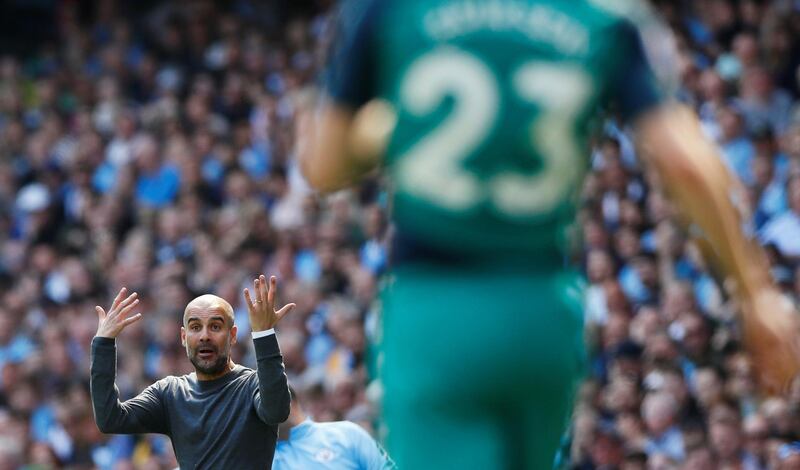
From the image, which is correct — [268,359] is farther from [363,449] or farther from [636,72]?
[636,72]

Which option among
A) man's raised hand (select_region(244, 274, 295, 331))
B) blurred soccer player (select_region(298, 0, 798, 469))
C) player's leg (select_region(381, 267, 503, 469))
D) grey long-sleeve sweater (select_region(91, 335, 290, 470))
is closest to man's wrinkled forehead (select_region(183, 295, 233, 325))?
grey long-sleeve sweater (select_region(91, 335, 290, 470))

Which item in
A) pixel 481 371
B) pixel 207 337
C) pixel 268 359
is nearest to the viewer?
pixel 481 371

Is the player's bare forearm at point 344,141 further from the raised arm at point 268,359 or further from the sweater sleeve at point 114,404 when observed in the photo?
the sweater sleeve at point 114,404

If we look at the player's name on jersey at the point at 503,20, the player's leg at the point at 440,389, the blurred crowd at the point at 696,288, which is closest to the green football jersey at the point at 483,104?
the player's name on jersey at the point at 503,20

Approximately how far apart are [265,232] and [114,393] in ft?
27.6

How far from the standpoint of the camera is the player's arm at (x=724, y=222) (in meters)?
2.44

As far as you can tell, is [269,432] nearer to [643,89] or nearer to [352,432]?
[352,432]

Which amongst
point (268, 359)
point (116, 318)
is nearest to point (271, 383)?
point (268, 359)

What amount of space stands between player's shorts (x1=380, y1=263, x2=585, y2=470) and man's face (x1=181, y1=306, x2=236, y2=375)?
2.18 metres

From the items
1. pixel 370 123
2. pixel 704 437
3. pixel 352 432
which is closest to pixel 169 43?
pixel 704 437

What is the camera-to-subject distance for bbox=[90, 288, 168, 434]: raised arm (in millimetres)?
4367

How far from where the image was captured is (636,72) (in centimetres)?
262

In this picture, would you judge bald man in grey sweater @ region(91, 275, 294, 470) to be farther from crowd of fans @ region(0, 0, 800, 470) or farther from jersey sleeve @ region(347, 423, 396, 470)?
crowd of fans @ region(0, 0, 800, 470)

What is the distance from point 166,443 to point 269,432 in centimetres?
620
